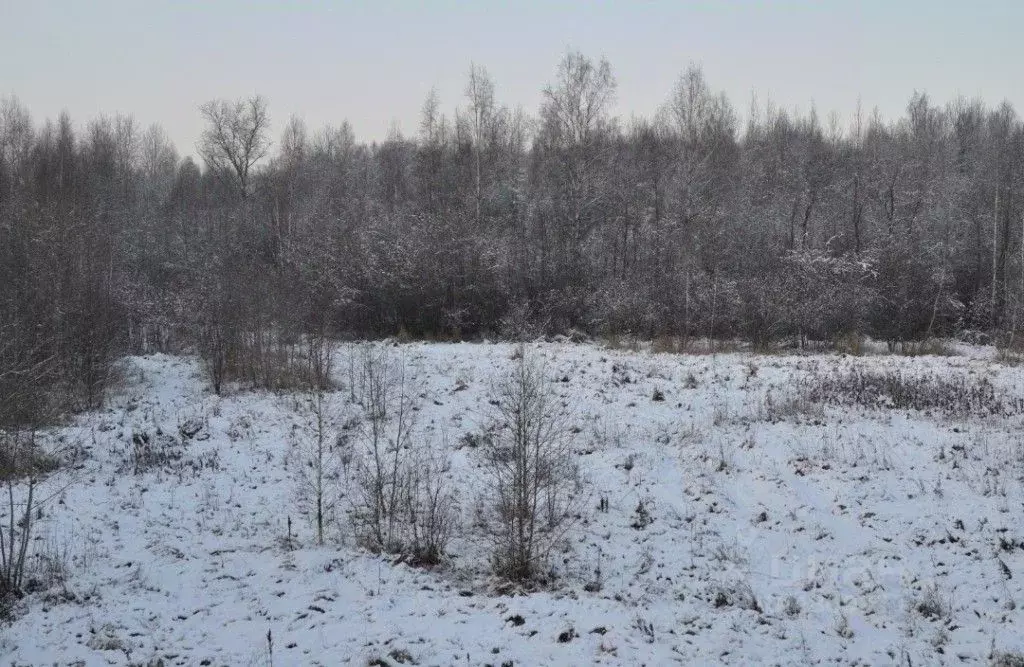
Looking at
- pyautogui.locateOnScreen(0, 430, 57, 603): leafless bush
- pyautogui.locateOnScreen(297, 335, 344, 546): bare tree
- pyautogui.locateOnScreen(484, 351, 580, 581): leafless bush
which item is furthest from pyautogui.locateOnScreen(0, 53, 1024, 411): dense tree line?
pyautogui.locateOnScreen(484, 351, 580, 581): leafless bush

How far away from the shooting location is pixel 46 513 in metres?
9.67

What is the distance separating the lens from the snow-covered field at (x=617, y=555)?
6.87 m

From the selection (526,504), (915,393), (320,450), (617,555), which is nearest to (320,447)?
(320,450)

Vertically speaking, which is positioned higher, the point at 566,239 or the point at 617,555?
the point at 566,239

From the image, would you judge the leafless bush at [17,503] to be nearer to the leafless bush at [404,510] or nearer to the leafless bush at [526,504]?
the leafless bush at [404,510]

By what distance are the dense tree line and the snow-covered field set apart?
6.58 m

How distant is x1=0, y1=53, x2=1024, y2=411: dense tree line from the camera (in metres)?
22.1

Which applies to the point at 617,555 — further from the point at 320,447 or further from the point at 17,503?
the point at 17,503

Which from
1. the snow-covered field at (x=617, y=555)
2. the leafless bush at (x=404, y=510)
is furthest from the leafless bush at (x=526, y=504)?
the leafless bush at (x=404, y=510)

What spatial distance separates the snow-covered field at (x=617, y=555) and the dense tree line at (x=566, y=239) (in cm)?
658

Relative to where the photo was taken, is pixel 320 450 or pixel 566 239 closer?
pixel 320 450

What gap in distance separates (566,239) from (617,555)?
2404 centimetres

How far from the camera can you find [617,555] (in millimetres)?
9016

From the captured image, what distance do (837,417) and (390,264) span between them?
69.3 feet
